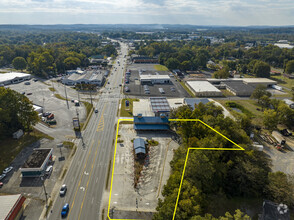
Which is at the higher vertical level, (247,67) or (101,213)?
(247,67)

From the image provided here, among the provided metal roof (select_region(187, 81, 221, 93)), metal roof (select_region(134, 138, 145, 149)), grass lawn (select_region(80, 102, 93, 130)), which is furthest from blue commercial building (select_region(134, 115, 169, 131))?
metal roof (select_region(187, 81, 221, 93))

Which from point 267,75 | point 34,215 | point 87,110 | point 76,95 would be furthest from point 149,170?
point 267,75

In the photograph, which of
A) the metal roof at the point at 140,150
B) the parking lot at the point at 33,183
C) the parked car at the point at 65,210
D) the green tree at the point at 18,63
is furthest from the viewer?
the green tree at the point at 18,63

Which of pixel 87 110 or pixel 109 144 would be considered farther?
pixel 87 110

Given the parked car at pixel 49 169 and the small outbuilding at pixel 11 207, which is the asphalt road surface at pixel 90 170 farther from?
the small outbuilding at pixel 11 207

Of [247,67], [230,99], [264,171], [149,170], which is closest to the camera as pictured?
[264,171]

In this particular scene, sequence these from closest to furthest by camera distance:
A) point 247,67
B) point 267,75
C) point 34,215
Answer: point 34,215 → point 267,75 → point 247,67

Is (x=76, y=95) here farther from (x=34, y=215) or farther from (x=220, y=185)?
(x=220, y=185)

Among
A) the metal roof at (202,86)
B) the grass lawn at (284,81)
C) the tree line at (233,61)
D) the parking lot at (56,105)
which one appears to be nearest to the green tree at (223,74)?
the tree line at (233,61)
